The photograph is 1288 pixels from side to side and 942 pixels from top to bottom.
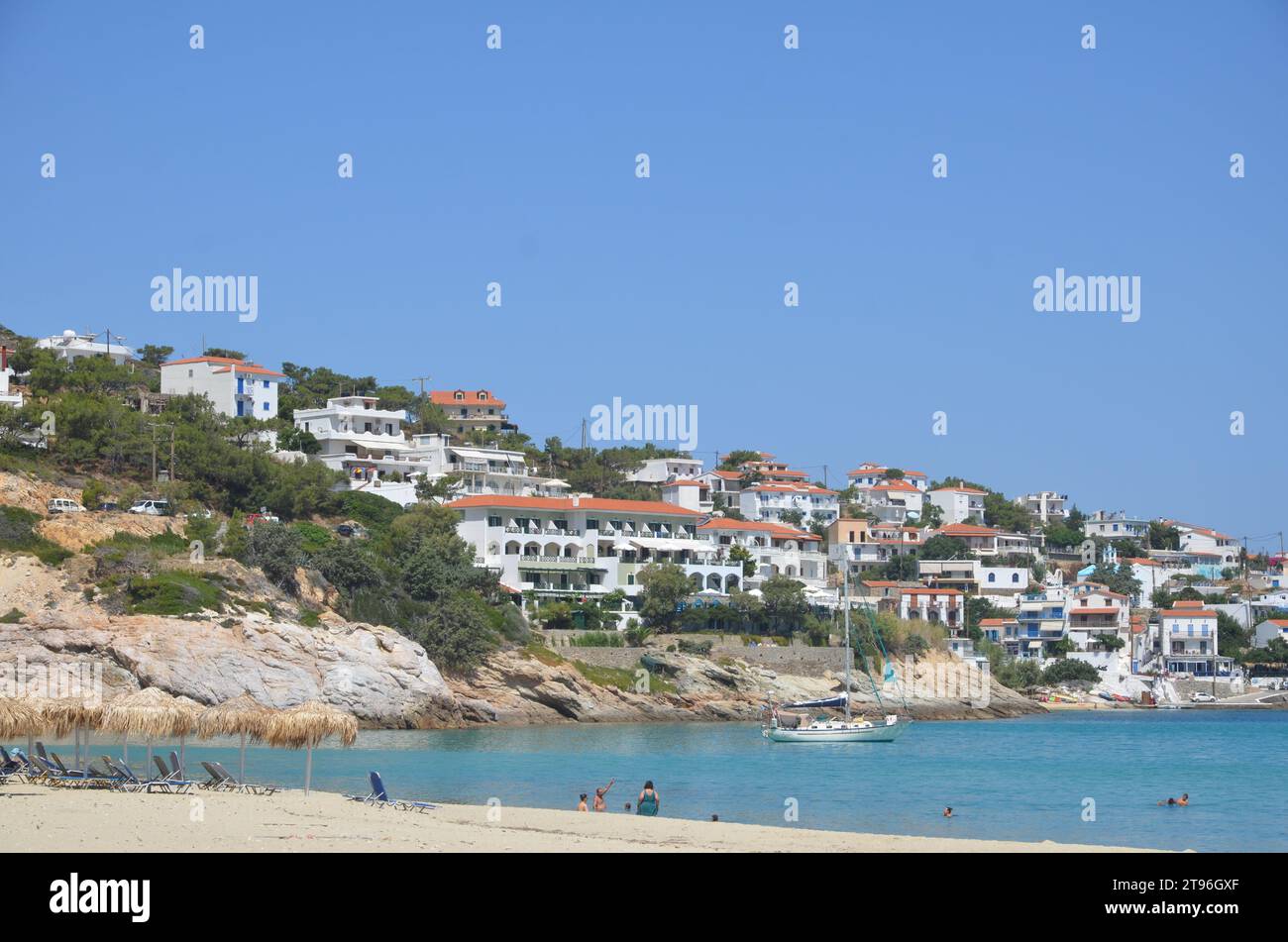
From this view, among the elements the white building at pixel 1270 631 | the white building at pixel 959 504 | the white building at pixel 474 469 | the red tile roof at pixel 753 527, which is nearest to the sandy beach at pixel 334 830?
the white building at pixel 474 469

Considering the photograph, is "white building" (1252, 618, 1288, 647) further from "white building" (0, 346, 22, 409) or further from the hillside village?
"white building" (0, 346, 22, 409)

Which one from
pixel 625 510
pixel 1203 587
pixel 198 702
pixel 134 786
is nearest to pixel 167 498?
pixel 198 702

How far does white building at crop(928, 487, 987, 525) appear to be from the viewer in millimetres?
131625

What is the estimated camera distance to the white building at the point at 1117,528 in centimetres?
13625

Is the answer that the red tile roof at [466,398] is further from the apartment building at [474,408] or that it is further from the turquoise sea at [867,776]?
the turquoise sea at [867,776]

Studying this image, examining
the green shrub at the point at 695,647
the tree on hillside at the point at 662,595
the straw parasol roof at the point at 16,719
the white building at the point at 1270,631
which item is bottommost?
the white building at the point at 1270,631

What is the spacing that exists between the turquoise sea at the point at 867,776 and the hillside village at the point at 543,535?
9.65 m

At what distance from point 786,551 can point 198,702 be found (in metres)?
48.7

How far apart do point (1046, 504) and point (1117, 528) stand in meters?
9.28

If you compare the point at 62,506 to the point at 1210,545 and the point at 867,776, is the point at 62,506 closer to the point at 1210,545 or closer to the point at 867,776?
the point at 867,776

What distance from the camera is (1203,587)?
11969 cm

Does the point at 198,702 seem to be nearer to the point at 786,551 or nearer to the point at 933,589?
the point at 786,551

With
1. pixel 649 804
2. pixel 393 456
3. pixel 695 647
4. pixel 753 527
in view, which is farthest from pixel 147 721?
pixel 753 527
